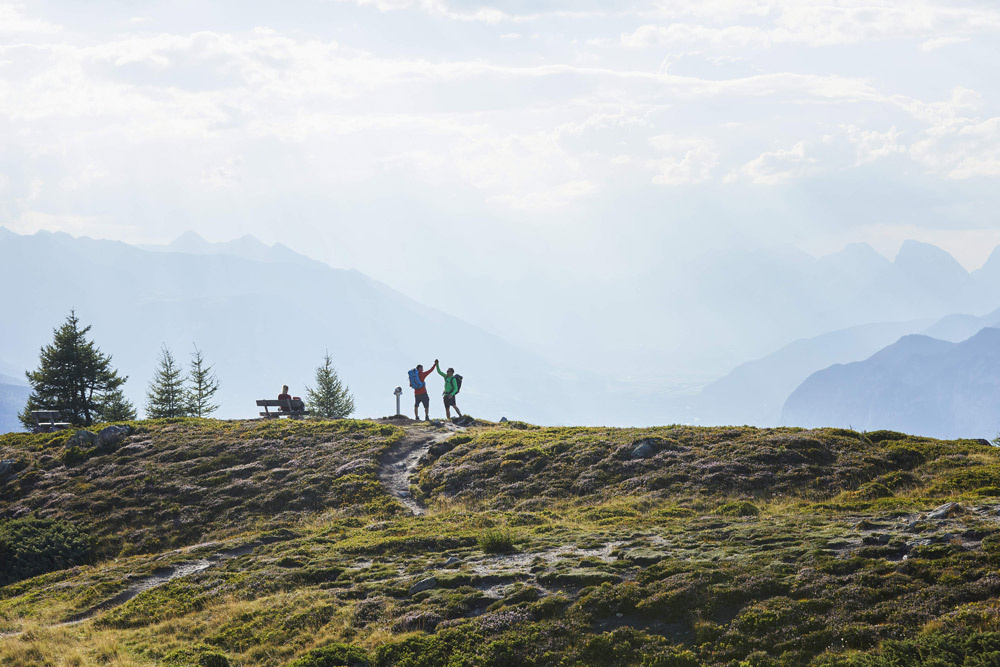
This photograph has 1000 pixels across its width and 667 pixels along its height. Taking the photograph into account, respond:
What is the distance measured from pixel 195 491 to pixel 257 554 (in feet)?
36.8

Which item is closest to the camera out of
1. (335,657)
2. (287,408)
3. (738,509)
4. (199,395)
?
(335,657)

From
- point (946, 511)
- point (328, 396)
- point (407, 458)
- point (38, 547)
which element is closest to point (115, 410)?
point (328, 396)

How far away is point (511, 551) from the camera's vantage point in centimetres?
2216

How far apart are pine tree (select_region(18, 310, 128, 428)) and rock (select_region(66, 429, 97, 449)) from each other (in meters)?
18.2

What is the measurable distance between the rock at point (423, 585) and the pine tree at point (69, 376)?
5050 centimetres

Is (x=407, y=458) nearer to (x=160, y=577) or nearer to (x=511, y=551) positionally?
(x=160, y=577)

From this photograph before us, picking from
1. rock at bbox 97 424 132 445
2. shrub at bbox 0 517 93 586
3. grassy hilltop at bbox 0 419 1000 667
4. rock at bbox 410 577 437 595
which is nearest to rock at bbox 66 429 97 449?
rock at bbox 97 424 132 445

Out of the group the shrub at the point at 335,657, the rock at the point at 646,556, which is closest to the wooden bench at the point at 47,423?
the shrub at the point at 335,657

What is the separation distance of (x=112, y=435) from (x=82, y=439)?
5.70ft

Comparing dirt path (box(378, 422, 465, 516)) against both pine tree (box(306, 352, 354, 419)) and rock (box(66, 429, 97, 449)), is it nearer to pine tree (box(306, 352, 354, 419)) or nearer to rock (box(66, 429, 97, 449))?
rock (box(66, 429, 97, 449))

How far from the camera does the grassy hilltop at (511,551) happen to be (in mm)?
15172

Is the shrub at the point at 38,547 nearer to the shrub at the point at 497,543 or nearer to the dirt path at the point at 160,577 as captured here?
the dirt path at the point at 160,577

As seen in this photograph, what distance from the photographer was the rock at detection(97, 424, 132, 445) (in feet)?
140

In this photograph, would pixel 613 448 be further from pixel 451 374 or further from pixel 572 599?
pixel 572 599
